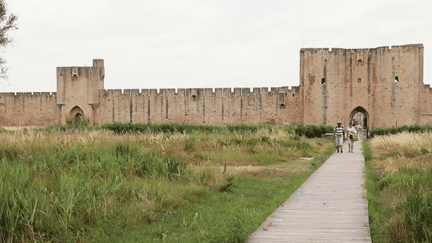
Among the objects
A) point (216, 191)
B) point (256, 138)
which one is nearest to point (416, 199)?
point (216, 191)

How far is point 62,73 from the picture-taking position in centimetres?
3759

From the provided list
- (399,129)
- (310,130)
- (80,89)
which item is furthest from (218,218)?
(80,89)

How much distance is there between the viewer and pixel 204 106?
3584cm

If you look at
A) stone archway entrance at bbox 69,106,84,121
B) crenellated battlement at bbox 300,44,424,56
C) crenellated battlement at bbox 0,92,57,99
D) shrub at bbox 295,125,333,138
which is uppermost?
crenellated battlement at bbox 300,44,424,56

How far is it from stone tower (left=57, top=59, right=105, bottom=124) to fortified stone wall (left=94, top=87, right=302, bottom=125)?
28.6 inches

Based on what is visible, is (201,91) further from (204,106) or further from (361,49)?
(361,49)

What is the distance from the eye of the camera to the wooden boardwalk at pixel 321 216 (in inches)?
178

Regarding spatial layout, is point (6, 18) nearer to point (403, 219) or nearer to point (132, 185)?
point (132, 185)

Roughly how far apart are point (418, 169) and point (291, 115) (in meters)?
26.5

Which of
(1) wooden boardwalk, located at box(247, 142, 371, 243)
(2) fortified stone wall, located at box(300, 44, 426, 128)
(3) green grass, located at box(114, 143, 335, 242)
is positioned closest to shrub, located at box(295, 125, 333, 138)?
(2) fortified stone wall, located at box(300, 44, 426, 128)

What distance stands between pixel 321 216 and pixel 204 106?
30.6 metres

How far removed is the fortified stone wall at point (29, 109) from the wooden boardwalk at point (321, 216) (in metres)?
33.8

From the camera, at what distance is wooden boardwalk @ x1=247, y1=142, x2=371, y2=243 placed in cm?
451

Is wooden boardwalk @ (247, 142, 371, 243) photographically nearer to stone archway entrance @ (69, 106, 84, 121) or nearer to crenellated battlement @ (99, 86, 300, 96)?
crenellated battlement @ (99, 86, 300, 96)
